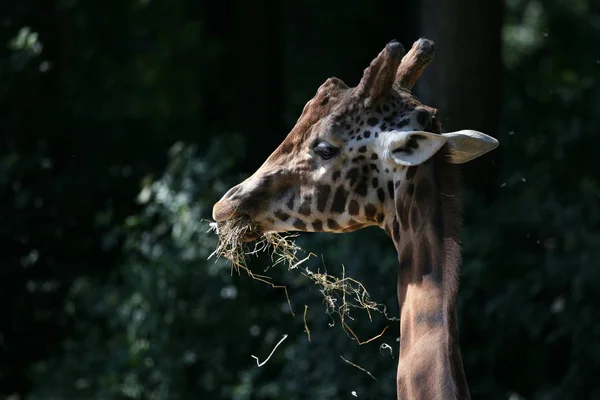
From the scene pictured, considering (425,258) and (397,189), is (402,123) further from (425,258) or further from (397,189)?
(425,258)

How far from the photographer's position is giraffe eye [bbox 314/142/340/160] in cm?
382

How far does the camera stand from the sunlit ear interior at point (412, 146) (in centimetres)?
341

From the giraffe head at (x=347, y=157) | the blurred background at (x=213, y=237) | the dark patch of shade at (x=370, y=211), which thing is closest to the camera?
the giraffe head at (x=347, y=157)

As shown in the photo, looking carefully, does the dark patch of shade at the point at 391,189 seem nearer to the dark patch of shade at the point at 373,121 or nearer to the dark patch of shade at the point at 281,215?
the dark patch of shade at the point at 373,121

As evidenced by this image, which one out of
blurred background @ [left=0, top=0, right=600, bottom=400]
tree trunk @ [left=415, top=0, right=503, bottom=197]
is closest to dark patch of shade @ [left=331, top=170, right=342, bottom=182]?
blurred background @ [left=0, top=0, right=600, bottom=400]

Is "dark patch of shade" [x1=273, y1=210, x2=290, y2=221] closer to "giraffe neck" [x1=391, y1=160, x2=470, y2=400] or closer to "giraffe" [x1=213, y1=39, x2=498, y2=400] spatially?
"giraffe" [x1=213, y1=39, x2=498, y2=400]

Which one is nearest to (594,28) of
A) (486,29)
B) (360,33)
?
(360,33)

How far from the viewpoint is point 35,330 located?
29.3 ft

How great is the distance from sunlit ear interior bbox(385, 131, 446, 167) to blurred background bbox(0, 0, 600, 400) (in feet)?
4.77

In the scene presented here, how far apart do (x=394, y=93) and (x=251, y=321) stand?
369 cm

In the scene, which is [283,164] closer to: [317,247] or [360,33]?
[317,247]

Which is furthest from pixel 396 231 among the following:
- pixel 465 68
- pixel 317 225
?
pixel 465 68

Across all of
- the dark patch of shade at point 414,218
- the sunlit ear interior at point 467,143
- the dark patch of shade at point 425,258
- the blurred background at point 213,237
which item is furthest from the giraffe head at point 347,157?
the blurred background at point 213,237

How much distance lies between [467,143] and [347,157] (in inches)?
16.9
